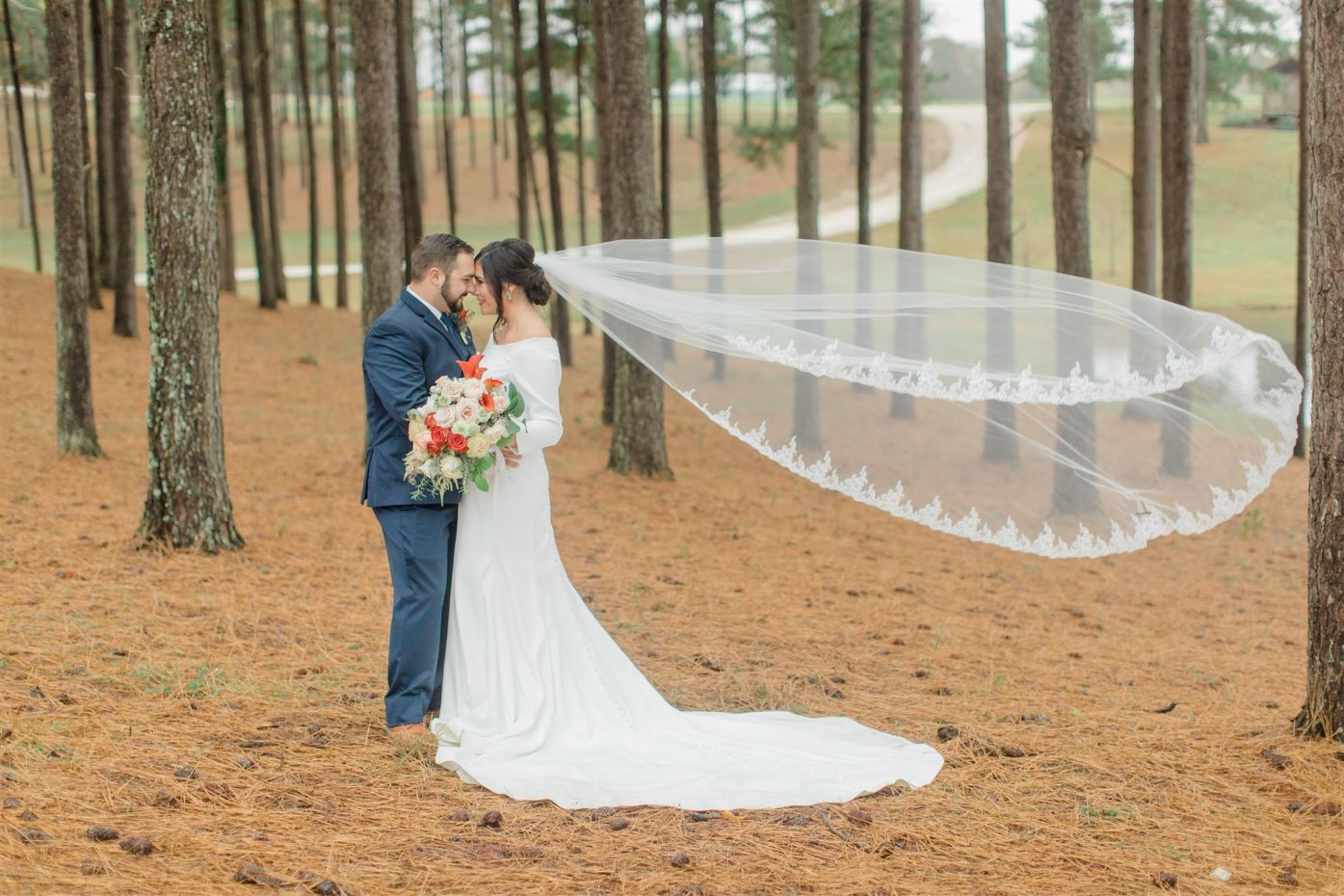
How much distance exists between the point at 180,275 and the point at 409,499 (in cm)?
401

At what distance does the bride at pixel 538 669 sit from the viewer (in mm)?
5766

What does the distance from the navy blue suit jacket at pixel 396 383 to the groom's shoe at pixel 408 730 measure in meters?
1.13

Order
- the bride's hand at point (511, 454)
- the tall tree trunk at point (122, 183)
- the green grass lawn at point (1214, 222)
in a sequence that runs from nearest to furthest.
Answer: the bride's hand at point (511, 454) < the tall tree trunk at point (122, 183) < the green grass lawn at point (1214, 222)

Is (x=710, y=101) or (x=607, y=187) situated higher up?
(x=710, y=101)

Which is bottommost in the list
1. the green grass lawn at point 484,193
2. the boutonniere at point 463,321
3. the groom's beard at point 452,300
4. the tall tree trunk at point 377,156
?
the boutonniere at point 463,321

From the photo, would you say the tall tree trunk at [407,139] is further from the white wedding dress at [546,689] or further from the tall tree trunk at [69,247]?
the white wedding dress at [546,689]

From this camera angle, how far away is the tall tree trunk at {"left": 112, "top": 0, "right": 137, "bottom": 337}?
60.2 feet

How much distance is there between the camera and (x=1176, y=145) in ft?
47.9

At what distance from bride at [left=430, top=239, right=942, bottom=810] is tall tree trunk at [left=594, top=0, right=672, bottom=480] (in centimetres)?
667

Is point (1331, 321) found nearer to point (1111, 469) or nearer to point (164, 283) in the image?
point (1111, 469)

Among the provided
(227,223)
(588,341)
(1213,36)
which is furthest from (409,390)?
(1213,36)

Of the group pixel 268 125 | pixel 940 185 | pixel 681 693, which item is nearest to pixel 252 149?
pixel 268 125

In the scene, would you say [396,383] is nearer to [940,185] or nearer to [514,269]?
[514,269]

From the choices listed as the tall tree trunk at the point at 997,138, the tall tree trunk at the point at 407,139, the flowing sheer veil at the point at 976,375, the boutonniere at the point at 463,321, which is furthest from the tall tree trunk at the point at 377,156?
the tall tree trunk at the point at 997,138
